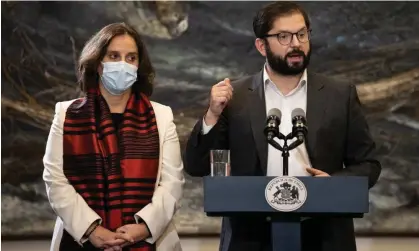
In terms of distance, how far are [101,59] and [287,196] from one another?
3.30 ft

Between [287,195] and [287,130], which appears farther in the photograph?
[287,130]

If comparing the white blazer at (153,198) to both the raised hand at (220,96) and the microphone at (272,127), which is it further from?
the microphone at (272,127)

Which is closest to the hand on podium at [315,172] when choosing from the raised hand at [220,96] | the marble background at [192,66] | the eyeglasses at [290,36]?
the raised hand at [220,96]

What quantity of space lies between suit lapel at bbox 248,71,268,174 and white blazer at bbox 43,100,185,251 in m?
0.36

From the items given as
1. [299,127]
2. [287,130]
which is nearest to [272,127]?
[299,127]

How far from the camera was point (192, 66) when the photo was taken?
3398 mm

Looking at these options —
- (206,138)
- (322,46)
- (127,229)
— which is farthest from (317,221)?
(322,46)

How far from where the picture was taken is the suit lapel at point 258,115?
7.11 feet

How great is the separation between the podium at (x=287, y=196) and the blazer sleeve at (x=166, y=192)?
56 centimetres

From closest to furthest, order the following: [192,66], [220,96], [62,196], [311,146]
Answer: [220,96] → [311,146] → [62,196] → [192,66]

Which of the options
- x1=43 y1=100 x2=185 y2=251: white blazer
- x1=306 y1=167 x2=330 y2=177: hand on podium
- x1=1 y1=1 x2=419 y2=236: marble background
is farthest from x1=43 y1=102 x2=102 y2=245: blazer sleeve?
x1=1 y1=1 x2=419 y2=236: marble background

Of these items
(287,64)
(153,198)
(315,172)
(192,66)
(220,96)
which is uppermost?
(192,66)

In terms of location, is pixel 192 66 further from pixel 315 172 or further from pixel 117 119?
pixel 315 172

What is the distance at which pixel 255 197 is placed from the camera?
5.74ft
